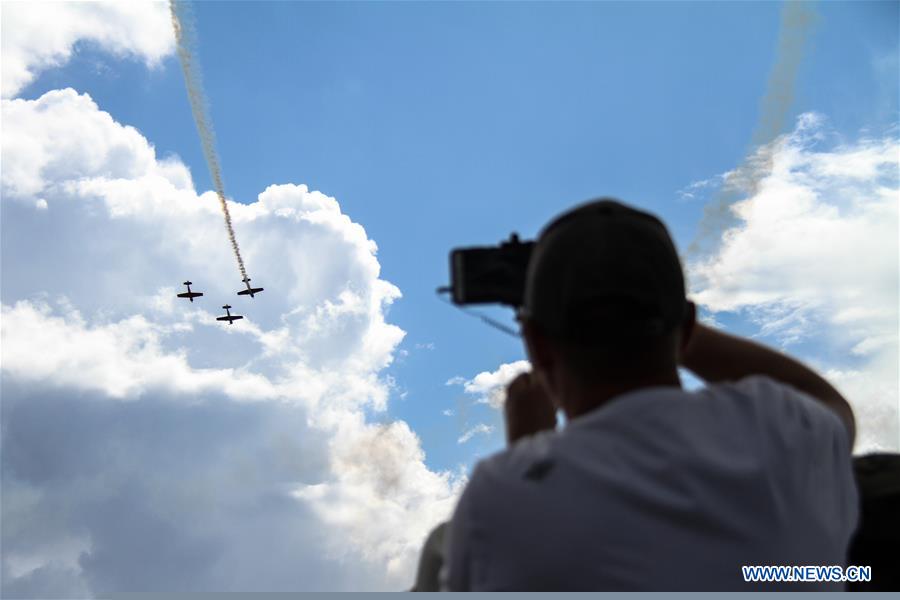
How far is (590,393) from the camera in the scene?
368 centimetres

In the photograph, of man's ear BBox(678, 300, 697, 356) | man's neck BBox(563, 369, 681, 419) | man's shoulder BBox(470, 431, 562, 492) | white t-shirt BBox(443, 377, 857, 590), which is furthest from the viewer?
man's ear BBox(678, 300, 697, 356)

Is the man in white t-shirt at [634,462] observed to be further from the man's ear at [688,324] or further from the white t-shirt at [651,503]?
the man's ear at [688,324]

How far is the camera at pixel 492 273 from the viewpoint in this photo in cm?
484

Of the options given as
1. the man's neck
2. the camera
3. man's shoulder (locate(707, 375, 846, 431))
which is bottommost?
man's shoulder (locate(707, 375, 846, 431))

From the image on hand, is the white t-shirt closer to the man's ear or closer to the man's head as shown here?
the man's head

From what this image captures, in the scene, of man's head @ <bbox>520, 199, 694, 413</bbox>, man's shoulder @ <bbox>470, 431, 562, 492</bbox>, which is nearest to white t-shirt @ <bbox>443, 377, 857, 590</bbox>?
man's shoulder @ <bbox>470, 431, 562, 492</bbox>

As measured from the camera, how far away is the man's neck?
3.64 meters

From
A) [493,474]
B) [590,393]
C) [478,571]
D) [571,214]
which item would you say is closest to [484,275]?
[571,214]

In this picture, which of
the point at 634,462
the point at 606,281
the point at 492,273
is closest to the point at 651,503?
the point at 634,462

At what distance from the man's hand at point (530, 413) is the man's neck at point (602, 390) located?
518mm

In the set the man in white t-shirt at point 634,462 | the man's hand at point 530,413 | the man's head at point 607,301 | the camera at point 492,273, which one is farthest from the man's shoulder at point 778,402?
the camera at point 492,273

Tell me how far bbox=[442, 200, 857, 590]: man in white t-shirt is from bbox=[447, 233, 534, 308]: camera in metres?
0.95

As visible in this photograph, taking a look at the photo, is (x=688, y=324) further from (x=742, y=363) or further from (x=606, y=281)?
(x=606, y=281)

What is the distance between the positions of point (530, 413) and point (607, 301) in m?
1.02
